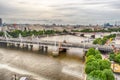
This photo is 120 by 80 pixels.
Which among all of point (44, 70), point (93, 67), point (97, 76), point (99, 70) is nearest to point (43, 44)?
point (44, 70)

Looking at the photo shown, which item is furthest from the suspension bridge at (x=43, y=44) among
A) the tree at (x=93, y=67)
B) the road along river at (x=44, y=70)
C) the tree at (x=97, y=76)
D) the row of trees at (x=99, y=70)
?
the tree at (x=97, y=76)

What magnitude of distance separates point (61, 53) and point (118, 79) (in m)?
18.8

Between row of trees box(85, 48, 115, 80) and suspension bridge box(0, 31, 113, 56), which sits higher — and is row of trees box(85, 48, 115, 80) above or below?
above

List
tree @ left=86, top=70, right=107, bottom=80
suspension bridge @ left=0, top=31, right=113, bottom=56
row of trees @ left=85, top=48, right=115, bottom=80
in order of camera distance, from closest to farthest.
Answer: tree @ left=86, top=70, right=107, bottom=80
row of trees @ left=85, top=48, right=115, bottom=80
suspension bridge @ left=0, top=31, right=113, bottom=56

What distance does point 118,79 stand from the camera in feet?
59.7

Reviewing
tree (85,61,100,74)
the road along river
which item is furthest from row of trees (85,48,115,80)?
the road along river

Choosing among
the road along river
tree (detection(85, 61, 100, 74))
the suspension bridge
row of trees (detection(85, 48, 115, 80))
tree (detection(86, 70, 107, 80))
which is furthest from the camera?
the suspension bridge

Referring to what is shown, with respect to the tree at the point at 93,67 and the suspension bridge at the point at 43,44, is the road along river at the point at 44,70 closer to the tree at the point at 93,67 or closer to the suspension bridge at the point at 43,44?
the tree at the point at 93,67

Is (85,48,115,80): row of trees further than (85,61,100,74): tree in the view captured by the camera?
No

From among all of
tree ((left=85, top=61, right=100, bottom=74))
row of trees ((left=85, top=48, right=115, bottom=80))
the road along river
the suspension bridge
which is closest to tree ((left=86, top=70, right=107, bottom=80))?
row of trees ((left=85, top=48, right=115, bottom=80))

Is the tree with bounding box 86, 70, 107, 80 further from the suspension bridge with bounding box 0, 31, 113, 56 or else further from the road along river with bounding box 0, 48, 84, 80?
the suspension bridge with bounding box 0, 31, 113, 56

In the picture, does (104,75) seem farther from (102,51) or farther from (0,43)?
(0,43)

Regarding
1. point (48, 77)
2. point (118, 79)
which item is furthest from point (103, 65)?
point (48, 77)

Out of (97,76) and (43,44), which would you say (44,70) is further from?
(43,44)
